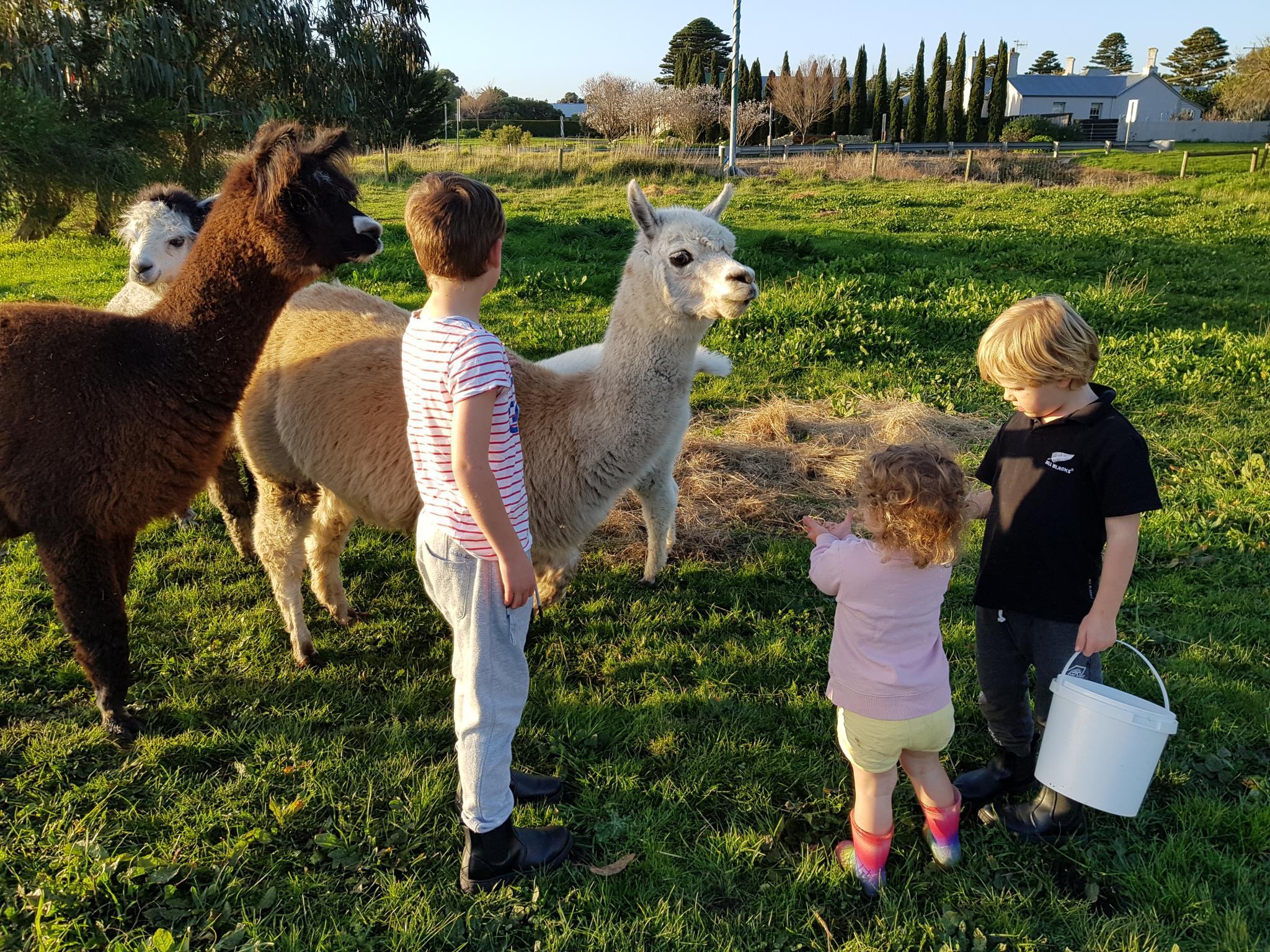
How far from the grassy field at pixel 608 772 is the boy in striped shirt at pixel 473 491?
426 millimetres

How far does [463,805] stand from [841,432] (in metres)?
4.42

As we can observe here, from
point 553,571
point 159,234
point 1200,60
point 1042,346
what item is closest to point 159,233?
point 159,234

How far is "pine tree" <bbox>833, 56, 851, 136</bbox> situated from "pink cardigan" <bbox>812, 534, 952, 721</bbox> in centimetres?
5557

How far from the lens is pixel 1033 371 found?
2.32m

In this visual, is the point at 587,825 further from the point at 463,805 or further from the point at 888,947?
the point at 888,947

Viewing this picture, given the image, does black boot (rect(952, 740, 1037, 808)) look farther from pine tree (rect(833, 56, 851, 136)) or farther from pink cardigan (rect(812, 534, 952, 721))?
pine tree (rect(833, 56, 851, 136))

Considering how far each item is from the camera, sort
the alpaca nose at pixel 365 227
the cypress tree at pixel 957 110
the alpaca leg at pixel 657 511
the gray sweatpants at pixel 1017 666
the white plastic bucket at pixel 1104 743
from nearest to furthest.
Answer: the white plastic bucket at pixel 1104 743 < the gray sweatpants at pixel 1017 666 < the alpaca nose at pixel 365 227 < the alpaca leg at pixel 657 511 < the cypress tree at pixel 957 110

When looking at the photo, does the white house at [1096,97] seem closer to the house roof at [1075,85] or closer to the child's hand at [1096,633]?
the house roof at [1075,85]

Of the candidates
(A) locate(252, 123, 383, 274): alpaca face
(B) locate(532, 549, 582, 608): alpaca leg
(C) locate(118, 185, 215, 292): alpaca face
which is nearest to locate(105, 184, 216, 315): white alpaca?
(C) locate(118, 185, 215, 292): alpaca face

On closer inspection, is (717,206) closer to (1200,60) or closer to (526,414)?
(526,414)

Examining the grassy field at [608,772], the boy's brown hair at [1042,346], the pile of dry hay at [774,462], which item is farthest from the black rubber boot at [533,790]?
the boy's brown hair at [1042,346]

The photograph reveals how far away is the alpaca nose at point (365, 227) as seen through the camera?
300 centimetres

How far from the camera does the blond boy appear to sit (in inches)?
89.3

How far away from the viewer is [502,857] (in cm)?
236
